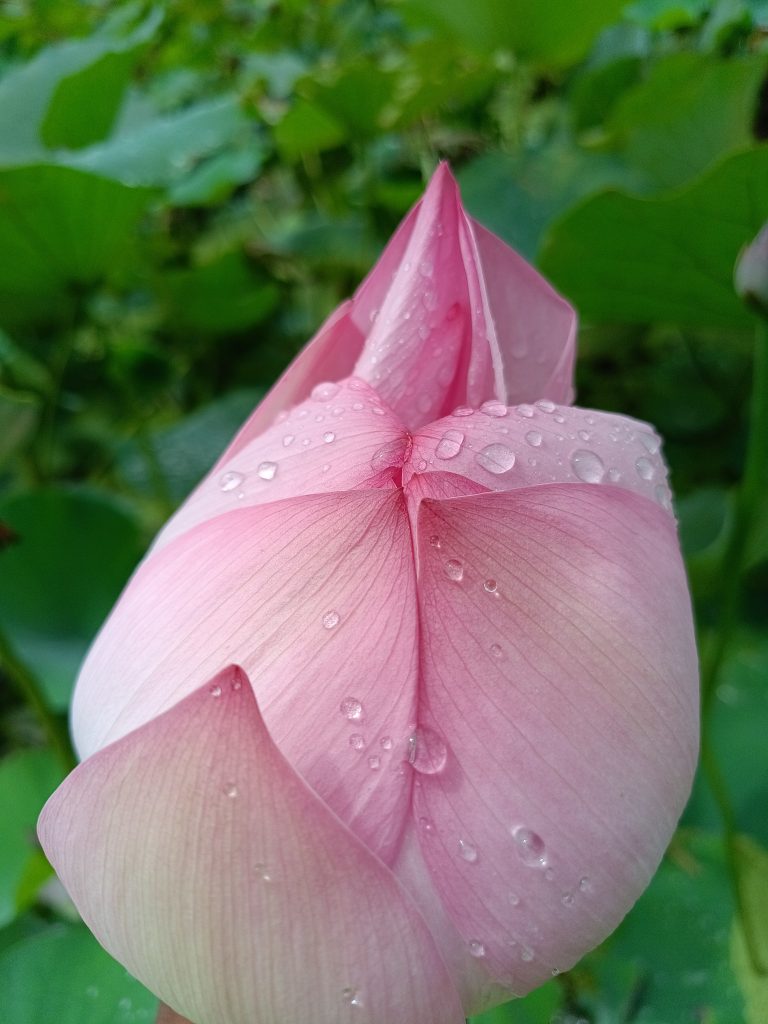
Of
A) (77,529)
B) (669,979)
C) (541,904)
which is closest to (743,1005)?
(669,979)

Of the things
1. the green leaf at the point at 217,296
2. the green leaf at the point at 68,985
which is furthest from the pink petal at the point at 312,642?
the green leaf at the point at 217,296

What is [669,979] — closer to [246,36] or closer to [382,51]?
[246,36]

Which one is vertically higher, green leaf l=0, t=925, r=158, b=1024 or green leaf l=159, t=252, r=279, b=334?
green leaf l=159, t=252, r=279, b=334

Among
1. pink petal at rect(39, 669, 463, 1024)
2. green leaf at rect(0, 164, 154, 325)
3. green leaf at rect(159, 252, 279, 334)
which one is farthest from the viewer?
green leaf at rect(159, 252, 279, 334)

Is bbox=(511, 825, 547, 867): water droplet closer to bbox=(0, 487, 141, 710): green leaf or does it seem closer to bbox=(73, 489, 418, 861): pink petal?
bbox=(73, 489, 418, 861): pink petal

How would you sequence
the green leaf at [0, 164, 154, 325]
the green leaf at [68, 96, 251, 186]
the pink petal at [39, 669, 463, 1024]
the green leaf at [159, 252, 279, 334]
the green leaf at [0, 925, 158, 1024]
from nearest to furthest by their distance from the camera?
the pink petal at [39, 669, 463, 1024]
the green leaf at [0, 925, 158, 1024]
the green leaf at [0, 164, 154, 325]
the green leaf at [68, 96, 251, 186]
the green leaf at [159, 252, 279, 334]

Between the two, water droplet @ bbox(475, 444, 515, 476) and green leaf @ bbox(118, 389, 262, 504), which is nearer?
water droplet @ bbox(475, 444, 515, 476)

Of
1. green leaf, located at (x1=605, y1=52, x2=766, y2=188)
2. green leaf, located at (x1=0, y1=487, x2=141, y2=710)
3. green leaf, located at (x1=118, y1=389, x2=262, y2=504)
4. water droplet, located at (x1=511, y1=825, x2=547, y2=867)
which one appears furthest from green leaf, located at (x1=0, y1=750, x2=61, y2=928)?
green leaf, located at (x1=605, y1=52, x2=766, y2=188)

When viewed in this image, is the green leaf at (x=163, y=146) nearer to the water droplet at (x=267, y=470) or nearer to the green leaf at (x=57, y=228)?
the green leaf at (x=57, y=228)
